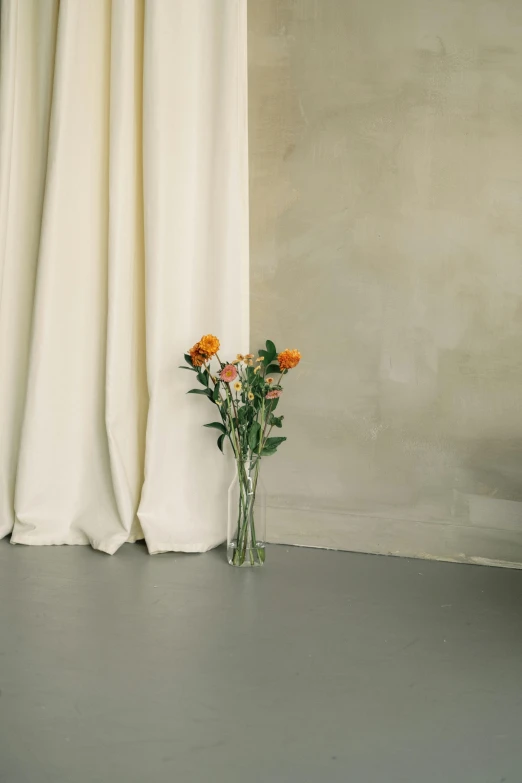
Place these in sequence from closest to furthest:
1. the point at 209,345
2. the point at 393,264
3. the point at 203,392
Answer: the point at 209,345 < the point at 203,392 < the point at 393,264

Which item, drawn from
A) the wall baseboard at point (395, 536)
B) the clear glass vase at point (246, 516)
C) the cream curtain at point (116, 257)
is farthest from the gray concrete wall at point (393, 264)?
the clear glass vase at point (246, 516)

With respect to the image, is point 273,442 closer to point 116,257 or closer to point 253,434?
point 253,434

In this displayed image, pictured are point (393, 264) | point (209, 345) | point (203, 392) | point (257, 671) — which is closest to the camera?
point (257, 671)

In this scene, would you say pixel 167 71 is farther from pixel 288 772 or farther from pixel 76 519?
pixel 288 772

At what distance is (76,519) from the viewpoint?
2.94 meters

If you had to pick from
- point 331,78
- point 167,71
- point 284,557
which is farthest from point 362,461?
point 167,71

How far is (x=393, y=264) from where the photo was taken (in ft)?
9.13

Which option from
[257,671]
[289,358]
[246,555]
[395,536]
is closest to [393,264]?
[289,358]

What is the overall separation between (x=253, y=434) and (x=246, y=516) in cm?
28

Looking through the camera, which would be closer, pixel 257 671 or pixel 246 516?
pixel 257 671

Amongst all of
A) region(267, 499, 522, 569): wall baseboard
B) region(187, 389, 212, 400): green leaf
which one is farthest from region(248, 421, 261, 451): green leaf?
region(267, 499, 522, 569): wall baseboard

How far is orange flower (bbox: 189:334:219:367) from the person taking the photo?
8.46 feet

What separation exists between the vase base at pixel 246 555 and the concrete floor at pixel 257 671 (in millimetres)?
55

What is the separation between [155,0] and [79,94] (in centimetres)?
44
